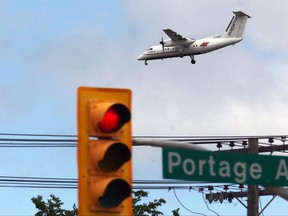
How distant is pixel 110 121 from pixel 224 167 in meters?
2.01

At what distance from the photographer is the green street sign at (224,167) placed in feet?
37.5

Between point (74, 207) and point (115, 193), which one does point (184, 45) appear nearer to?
point (74, 207)

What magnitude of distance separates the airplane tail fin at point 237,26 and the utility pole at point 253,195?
58.1 metres

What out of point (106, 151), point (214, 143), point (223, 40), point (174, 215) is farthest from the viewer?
point (223, 40)

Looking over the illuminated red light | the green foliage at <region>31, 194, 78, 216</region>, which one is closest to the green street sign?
the illuminated red light

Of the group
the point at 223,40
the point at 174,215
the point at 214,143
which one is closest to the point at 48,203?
the point at 174,215

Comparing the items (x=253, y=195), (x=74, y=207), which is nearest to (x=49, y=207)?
(x=74, y=207)

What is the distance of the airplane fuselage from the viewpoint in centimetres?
8744

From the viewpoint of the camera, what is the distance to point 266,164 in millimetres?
12016

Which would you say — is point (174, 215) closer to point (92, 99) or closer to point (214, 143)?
point (214, 143)

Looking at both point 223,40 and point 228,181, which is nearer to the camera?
point 228,181

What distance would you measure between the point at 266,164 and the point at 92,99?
260 cm

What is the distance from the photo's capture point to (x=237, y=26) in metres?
92.6

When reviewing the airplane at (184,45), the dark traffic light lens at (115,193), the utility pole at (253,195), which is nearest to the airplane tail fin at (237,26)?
the airplane at (184,45)
